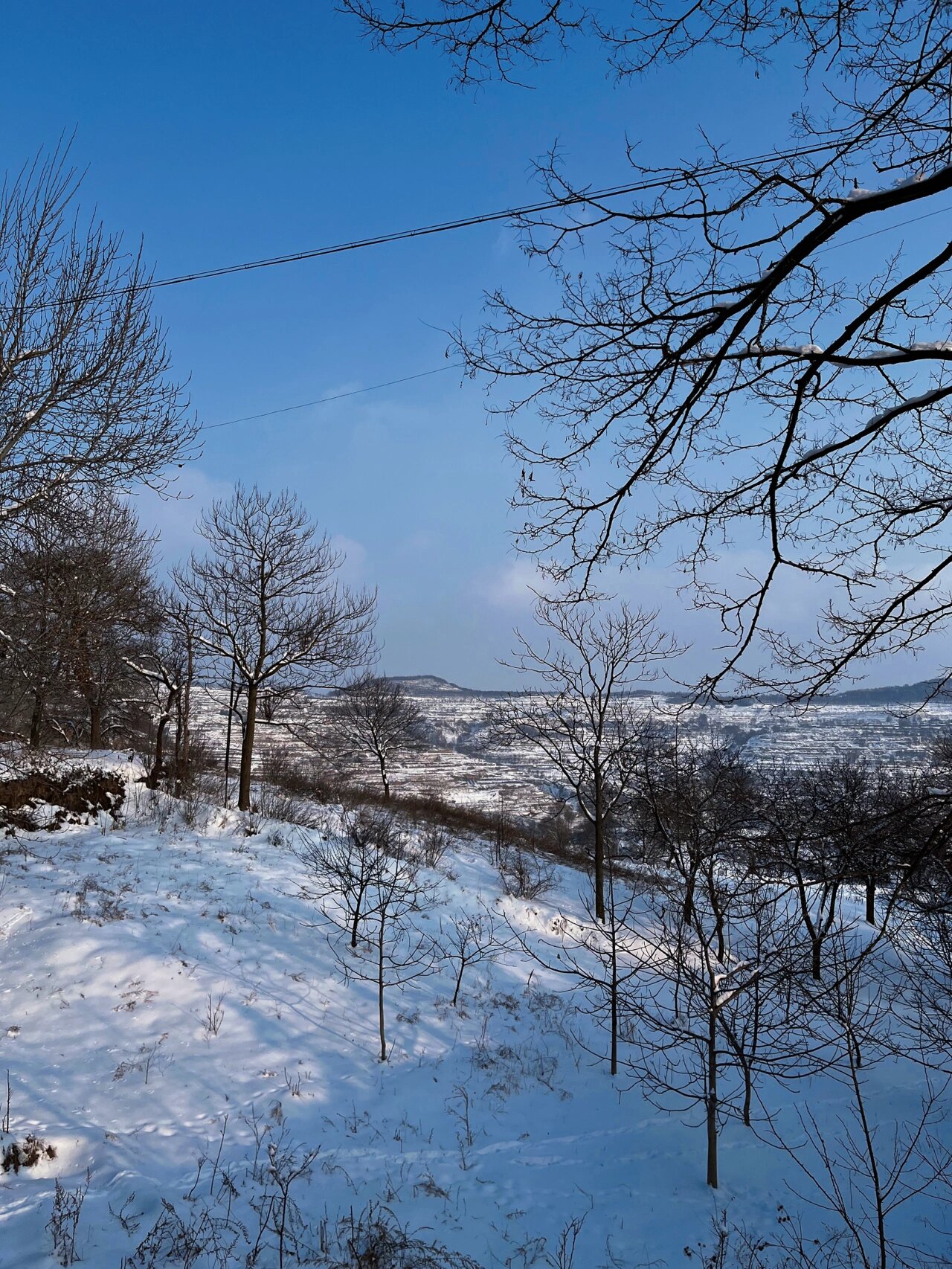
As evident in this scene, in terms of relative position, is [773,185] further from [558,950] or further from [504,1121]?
[558,950]

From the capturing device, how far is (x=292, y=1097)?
638 centimetres

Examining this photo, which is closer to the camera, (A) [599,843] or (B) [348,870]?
(B) [348,870]

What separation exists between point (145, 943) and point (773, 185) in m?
9.62

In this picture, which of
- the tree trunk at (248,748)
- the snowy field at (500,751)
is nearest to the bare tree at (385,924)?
the tree trunk at (248,748)

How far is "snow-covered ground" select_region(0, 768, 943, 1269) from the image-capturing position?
16.3ft

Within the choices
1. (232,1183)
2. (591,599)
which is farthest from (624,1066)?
(591,599)

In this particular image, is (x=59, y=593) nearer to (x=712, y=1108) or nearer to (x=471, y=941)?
(x=471, y=941)

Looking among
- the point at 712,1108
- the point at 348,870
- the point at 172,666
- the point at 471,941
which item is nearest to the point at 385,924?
the point at 471,941

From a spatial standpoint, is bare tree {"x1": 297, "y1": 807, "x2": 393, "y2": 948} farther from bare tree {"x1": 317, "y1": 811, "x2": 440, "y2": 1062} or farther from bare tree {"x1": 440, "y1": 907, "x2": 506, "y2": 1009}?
bare tree {"x1": 440, "y1": 907, "x2": 506, "y2": 1009}

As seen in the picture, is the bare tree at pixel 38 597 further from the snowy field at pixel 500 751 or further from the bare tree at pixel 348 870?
the snowy field at pixel 500 751

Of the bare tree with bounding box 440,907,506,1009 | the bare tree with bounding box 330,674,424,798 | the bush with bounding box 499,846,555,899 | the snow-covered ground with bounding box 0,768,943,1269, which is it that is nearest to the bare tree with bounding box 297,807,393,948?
the snow-covered ground with bounding box 0,768,943,1269

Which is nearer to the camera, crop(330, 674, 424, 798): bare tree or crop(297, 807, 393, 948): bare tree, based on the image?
crop(297, 807, 393, 948): bare tree

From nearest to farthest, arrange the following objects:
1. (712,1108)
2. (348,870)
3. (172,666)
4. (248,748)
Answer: (712,1108), (348,870), (248,748), (172,666)

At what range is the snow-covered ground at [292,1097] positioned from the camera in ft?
16.3
